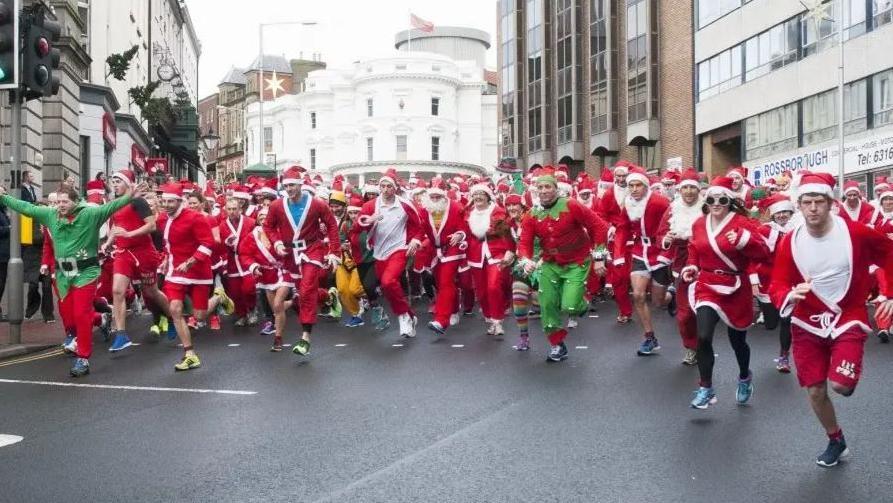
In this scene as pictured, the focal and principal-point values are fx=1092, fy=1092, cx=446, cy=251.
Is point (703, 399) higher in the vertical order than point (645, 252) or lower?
lower

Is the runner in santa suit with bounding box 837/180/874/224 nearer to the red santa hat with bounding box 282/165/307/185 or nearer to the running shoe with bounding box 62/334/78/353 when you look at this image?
the red santa hat with bounding box 282/165/307/185

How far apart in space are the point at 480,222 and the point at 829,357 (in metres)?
7.82

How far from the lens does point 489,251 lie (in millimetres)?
13961

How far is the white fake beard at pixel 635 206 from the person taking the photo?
42.1 ft

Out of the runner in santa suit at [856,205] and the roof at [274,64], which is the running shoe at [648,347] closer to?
the runner in santa suit at [856,205]

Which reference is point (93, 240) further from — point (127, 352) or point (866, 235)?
point (866, 235)

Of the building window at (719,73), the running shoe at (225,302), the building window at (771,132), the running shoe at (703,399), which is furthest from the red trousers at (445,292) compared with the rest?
the building window at (719,73)

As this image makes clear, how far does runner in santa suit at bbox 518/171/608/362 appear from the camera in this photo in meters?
10.7

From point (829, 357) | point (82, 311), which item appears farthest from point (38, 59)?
point (829, 357)

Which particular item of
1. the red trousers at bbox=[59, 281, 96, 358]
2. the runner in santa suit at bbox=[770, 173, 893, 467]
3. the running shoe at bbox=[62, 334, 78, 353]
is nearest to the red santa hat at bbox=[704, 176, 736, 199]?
the runner in santa suit at bbox=[770, 173, 893, 467]

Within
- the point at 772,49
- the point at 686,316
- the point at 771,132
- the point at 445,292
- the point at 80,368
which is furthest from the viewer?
the point at 771,132

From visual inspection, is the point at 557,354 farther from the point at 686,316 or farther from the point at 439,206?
the point at 439,206

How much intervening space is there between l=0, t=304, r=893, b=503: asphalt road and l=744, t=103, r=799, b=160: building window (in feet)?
85.0

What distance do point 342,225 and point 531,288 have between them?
439 cm
